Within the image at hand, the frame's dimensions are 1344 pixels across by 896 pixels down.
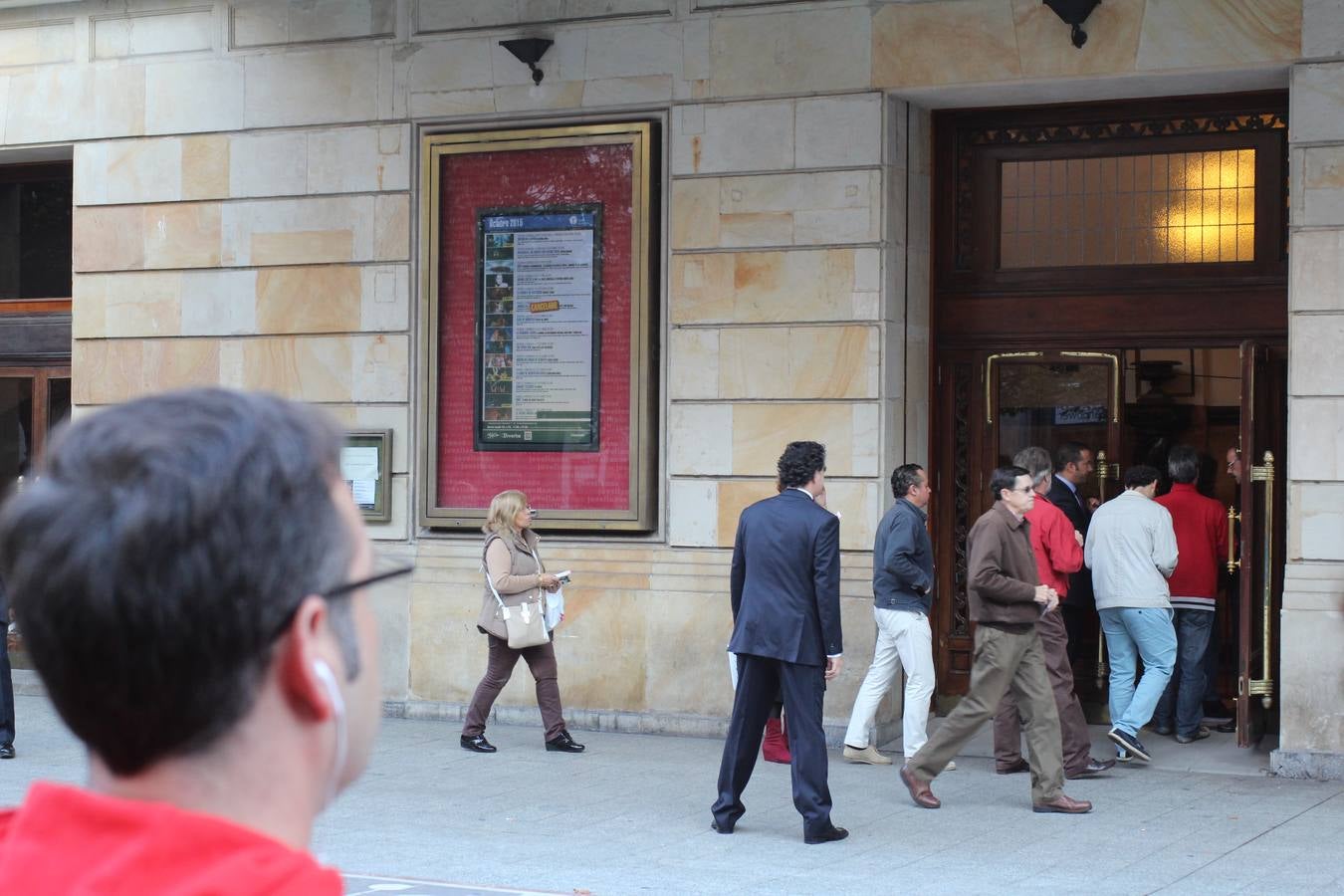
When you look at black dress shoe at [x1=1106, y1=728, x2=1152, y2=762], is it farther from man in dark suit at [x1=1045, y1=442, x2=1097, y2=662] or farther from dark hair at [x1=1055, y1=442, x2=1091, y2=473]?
dark hair at [x1=1055, y1=442, x2=1091, y2=473]

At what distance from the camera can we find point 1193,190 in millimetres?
11969

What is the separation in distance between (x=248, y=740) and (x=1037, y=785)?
842 centimetres

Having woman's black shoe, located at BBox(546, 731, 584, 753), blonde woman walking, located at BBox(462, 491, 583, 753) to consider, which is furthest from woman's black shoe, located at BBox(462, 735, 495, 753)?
woman's black shoe, located at BBox(546, 731, 584, 753)

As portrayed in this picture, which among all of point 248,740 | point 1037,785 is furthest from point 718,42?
point 248,740

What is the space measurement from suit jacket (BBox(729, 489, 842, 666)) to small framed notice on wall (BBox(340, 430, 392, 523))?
4963mm

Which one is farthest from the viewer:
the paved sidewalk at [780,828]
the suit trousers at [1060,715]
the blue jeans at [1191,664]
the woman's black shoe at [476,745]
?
the blue jeans at [1191,664]

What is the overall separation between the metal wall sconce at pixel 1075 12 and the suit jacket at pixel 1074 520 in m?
2.91

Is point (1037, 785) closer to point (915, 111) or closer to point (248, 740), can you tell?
point (915, 111)

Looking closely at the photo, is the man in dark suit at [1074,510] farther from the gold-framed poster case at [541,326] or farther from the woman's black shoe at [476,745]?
the woman's black shoe at [476,745]

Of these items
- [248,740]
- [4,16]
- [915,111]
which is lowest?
[248,740]

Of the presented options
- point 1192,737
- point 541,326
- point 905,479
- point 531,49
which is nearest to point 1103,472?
point 1192,737

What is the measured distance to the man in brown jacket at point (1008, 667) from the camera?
30.0 ft

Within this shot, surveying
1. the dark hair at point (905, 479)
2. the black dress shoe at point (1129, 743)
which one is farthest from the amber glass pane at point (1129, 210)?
the black dress shoe at point (1129, 743)

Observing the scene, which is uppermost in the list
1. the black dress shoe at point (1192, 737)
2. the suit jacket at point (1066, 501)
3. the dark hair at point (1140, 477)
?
the dark hair at point (1140, 477)
